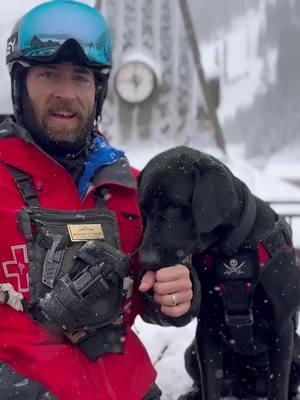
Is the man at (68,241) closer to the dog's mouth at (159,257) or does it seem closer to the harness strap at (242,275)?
the dog's mouth at (159,257)

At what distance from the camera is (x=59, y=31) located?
6.25ft

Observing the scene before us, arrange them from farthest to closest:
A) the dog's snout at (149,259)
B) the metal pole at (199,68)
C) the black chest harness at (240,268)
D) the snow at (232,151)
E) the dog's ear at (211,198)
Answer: the metal pole at (199,68) → the snow at (232,151) → the black chest harness at (240,268) → the dog's ear at (211,198) → the dog's snout at (149,259)

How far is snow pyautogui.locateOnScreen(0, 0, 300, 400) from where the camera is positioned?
3.05 m

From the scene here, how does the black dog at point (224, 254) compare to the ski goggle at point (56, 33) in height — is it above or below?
below

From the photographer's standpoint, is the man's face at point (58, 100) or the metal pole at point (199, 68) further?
the metal pole at point (199, 68)

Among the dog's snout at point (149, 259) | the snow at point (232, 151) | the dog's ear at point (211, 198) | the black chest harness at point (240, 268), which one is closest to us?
the dog's snout at point (149, 259)

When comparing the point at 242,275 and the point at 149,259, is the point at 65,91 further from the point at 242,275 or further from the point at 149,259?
the point at 242,275

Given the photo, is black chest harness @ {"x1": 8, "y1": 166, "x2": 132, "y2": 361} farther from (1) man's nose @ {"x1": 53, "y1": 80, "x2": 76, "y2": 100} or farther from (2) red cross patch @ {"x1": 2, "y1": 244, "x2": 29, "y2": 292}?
(1) man's nose @ {"x1": 53, "y1": 80, "x2": 76, "y2": 100}

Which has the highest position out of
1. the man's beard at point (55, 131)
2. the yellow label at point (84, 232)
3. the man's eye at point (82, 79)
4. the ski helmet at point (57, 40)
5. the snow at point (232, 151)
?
the ski helmet at point (57, 40)

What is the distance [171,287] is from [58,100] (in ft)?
2.24

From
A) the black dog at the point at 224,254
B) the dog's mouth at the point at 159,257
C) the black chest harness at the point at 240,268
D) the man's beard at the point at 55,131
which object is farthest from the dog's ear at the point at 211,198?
the man's beard at the point at 55,131

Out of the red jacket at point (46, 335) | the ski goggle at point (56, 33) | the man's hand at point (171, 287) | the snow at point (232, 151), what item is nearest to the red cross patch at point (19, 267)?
the red jacket at point (46, 335)

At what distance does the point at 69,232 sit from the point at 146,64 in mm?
8505

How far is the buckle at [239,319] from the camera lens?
7.44 feet
